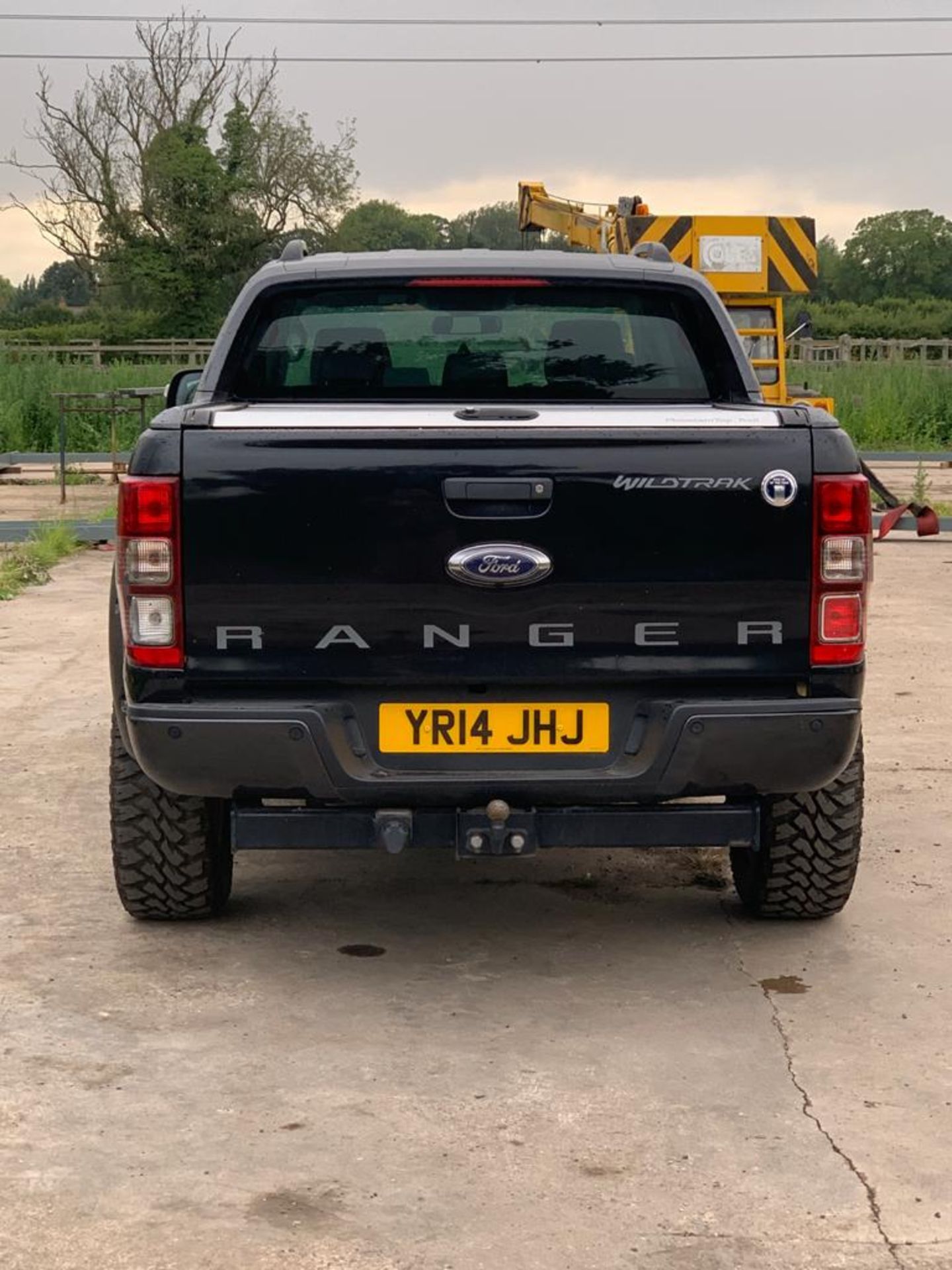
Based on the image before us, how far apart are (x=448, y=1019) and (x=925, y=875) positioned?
82.8 inches

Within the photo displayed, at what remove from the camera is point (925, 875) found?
6.67 metres

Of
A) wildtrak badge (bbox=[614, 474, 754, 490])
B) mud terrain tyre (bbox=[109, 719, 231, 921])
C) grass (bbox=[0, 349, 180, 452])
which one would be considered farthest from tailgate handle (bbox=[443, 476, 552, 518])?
grass (bbox=[0, 349, 180, 452])

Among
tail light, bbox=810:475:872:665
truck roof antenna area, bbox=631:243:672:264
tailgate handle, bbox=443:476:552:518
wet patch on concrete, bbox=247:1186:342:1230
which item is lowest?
wet patch on concrete, bbox=247:1186:342:1230

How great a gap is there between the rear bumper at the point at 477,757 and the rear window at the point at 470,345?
4.50ft

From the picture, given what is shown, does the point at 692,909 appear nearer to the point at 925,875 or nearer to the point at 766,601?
the point at 925,875

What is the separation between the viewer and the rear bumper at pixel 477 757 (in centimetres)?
515

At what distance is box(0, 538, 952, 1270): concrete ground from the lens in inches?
153

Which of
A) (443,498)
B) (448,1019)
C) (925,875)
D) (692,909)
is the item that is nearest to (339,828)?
(448,1019)

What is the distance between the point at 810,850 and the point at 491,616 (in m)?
1.32

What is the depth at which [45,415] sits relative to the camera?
28.6m

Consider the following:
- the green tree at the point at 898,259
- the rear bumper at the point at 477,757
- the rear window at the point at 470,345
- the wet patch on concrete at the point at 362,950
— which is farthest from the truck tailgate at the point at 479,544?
the green tree at the point at 898,259

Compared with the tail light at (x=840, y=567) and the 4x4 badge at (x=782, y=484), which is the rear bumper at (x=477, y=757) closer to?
the tail light at (x=840, y=567)

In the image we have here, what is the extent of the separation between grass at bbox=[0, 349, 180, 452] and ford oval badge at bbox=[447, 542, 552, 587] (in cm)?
2319

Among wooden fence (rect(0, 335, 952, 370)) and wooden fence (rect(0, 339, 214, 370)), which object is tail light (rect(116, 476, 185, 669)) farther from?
wooden fence (rect(0, 339, 214, 370))
